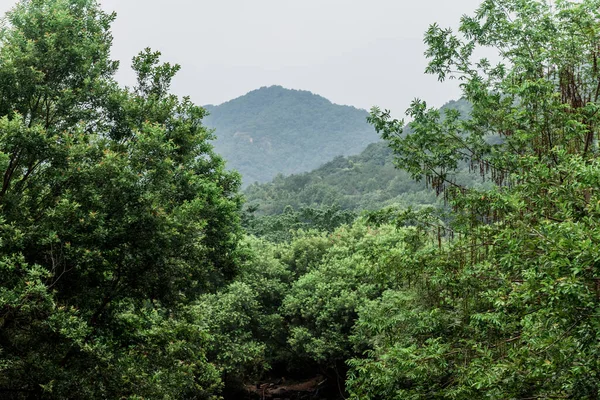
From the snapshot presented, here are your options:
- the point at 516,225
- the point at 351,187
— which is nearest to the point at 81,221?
the point at 516,225

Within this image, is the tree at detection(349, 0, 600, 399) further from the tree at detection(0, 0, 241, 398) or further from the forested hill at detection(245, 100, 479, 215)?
the forested hill at detection(245, 100, 479, 215)

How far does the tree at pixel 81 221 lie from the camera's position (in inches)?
349

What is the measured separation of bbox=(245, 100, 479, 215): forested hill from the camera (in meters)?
74.5

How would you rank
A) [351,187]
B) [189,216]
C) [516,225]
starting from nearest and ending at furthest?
1. [516,225]
2. [189,216]
3. [351,187]

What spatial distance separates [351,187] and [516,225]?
7866 centimetres

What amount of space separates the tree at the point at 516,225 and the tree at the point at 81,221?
424cm

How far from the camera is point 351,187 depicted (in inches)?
3428

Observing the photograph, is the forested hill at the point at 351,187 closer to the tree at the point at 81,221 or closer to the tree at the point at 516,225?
the tree at the point at 516,225

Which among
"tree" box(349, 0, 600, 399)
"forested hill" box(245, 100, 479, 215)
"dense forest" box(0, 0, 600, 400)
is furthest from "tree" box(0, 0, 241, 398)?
"forested hill" box(245, 100, 479, 215)

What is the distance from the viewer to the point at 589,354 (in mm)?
5973

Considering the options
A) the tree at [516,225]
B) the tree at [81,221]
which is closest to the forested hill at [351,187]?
the tree at [516,225]

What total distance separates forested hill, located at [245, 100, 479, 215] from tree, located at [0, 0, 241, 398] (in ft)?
184

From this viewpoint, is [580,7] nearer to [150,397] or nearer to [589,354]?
[589,354]

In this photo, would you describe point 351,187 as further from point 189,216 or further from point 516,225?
point 516,225
